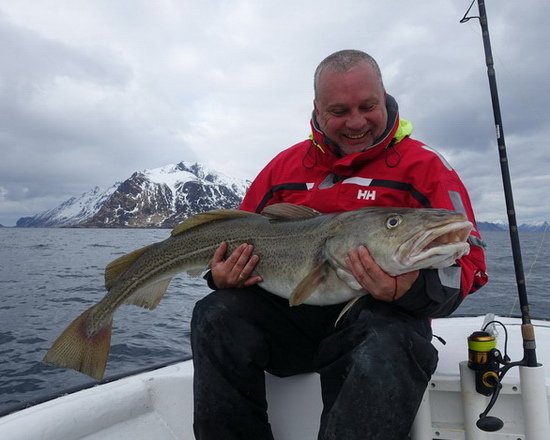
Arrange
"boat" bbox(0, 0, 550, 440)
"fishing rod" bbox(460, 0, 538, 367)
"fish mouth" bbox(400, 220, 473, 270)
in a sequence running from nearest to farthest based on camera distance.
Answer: "fish mouth" bbox(400, 220, 473, 270) → "boat" bbox(0, 0, 550, 440) → "fishing rod" bbox(460, 0, 538, 367)

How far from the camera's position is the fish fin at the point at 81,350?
11.5 ft

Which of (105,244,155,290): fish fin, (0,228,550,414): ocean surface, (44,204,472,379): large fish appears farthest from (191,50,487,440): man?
(0,228,550,414): ocean surface

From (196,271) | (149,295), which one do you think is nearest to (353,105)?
(196,271)

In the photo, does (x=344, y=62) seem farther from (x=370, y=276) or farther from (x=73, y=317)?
(x=73, y=317)

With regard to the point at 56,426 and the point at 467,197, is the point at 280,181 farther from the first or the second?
the point at 56,426

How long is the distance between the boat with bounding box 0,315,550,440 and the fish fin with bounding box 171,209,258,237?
1.21m

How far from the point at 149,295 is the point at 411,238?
221 centimetres

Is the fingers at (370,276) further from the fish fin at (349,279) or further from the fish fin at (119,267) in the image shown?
the fish fin at (119,267)

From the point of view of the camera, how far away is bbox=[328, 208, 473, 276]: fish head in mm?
2664

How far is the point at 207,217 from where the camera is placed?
383cm

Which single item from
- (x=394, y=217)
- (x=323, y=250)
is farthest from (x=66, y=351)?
(x=394, y=217)

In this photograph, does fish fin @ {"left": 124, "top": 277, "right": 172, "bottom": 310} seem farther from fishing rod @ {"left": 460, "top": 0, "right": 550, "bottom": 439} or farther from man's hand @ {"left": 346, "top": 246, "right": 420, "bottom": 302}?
fishing rod @ {"left": 460, "top": 0, "right": 550, "bottom": 439}

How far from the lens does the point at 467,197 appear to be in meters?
3.32

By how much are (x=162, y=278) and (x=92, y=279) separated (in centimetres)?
1908
